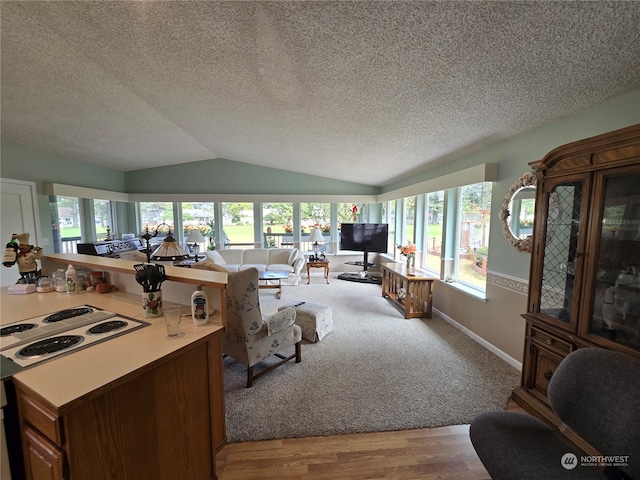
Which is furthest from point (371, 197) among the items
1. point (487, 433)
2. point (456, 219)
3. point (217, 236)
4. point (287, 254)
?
point (487, 433)

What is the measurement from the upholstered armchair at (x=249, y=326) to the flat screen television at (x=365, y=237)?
3.99 meters

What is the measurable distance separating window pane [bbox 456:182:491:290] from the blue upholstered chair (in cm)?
219

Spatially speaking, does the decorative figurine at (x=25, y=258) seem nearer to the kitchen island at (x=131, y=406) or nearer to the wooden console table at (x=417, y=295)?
the kitchen island at (x=131, y=406)

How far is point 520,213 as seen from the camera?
2.66 meters

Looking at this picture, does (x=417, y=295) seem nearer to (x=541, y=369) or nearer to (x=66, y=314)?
(x=541, y=369)

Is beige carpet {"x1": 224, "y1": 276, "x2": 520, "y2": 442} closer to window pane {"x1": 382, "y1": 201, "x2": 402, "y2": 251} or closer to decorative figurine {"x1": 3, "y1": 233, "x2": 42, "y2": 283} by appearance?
decorative figurine {"x1": 3, "y1": 233, "x2": 42, "y2": 283}

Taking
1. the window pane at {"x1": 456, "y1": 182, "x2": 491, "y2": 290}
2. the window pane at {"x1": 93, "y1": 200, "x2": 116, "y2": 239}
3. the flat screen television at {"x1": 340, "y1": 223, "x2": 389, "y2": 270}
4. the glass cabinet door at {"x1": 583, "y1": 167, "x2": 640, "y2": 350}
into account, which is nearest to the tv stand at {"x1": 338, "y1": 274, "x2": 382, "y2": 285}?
the flat screen television at {"x1": 340, "y1": 223, "x2": 389, "y2": 270}

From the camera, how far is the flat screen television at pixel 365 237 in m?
6.16

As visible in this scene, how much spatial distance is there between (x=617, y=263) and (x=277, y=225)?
6180mm

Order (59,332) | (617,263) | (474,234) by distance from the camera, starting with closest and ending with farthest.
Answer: (59,332)
(617,263)
(474,234)

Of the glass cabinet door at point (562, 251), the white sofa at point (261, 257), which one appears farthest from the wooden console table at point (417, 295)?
the white sofa at point (261, 257)

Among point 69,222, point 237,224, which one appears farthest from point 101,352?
point 237,224

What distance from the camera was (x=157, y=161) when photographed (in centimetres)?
627

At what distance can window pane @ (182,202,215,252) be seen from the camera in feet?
22.7
